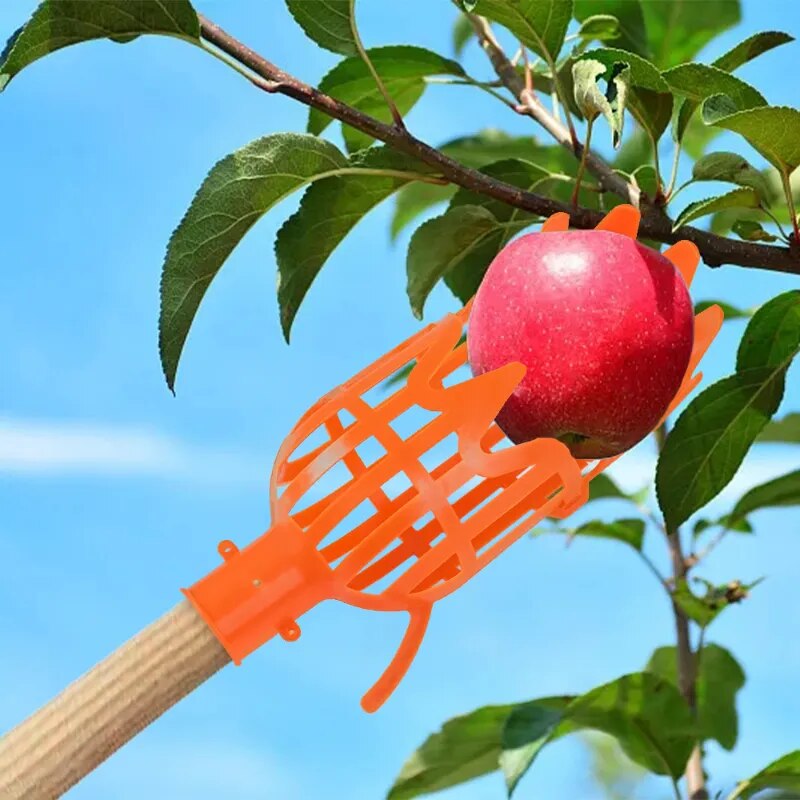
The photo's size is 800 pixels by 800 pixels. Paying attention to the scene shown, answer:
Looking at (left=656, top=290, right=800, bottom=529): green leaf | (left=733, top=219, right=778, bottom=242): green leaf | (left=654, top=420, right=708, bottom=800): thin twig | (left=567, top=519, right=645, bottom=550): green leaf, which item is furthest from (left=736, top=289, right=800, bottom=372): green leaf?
(left=567, top=519, right=645, bottom=550): green leaf

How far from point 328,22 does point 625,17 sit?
53cm

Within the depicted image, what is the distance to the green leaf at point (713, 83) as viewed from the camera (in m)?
0.99

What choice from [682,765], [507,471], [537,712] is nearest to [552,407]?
[507,471]

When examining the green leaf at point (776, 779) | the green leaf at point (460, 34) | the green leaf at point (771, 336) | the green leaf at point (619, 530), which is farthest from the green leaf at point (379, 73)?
the green leaf at point (776, 779)

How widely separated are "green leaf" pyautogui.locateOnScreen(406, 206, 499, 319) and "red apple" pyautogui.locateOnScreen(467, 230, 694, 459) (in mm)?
248

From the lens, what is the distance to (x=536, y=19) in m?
1.13

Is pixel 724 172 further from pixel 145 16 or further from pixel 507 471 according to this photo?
pixel 145 16

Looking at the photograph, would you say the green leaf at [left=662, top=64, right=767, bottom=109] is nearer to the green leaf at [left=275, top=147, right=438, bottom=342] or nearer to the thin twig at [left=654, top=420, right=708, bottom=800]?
the green leaf at [left=275, top=147, right=438, bottom=342]

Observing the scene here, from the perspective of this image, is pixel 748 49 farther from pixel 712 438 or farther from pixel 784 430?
pixel 784 430

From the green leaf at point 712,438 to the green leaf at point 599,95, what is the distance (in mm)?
408

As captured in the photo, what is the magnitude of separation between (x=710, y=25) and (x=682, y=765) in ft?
3.13

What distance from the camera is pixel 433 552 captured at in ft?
2.89

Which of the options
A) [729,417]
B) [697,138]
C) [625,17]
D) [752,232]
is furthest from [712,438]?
[697,138]

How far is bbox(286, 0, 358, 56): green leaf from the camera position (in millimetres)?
1178
